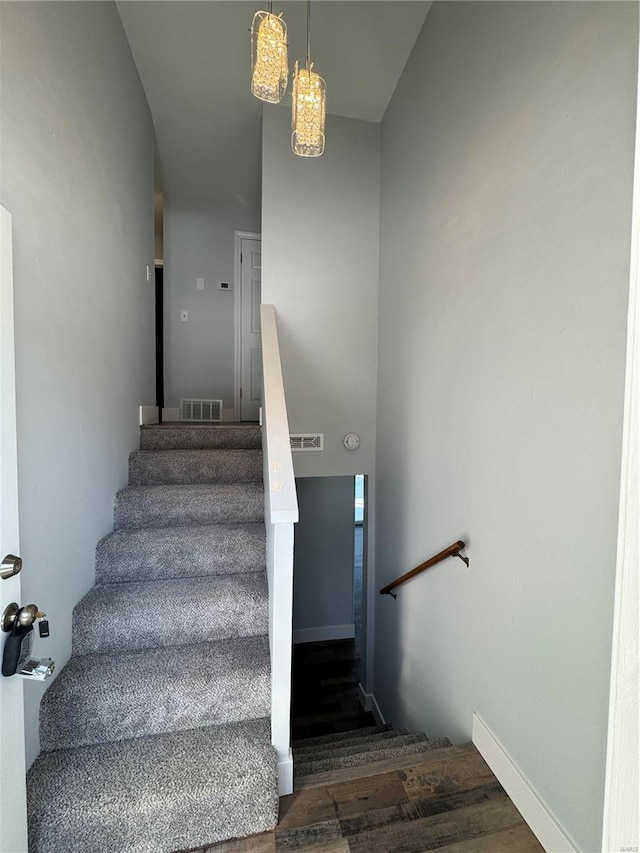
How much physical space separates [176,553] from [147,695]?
0.62 meters

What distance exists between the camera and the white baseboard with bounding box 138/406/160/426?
2.60 metres

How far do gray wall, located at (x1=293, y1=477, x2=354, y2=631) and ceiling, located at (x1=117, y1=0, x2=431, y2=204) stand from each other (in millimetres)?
3318

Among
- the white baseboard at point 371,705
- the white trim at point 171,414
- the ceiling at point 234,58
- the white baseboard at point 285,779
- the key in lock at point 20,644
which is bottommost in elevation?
the white baseboard at point 371,705

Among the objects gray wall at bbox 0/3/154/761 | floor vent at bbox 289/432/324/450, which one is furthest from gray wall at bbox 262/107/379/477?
gray wall at bbox 0/3/154/761

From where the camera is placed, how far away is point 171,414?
161 inches

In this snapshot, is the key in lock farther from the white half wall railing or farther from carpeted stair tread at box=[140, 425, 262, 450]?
carpeted stair tread at box=[140, 425, 262, 450]

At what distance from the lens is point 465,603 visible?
150 centimetres

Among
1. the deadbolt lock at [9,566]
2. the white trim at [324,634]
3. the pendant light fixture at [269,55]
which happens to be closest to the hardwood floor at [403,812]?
the deadbolt lock at [9,566]

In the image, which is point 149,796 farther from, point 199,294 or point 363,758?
point 199,294

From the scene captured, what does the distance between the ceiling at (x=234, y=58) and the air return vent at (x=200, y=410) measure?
7.92 feet

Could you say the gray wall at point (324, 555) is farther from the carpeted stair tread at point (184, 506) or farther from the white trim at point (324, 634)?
the carpeted stair tread at point (184, 506)

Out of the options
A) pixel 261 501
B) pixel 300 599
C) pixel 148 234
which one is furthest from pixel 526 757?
pixel 148 234

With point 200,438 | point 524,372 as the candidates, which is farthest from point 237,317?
point 524,372

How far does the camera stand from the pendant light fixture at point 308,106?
140cm
